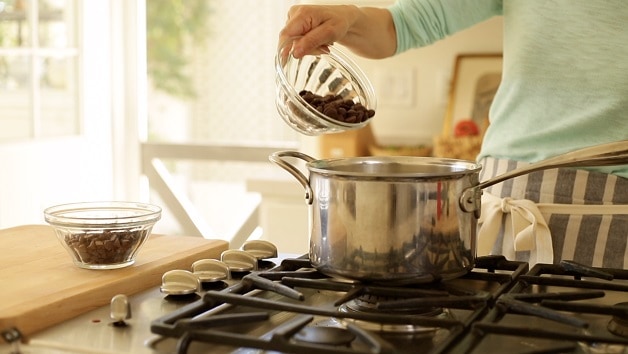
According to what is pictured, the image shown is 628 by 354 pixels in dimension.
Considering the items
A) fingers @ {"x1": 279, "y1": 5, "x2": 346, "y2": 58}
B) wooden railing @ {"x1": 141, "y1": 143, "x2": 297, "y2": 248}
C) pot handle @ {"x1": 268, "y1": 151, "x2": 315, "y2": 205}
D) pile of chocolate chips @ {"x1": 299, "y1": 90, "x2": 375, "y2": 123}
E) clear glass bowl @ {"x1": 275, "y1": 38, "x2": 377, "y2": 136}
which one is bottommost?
wooden railing @ {"x1": 141, "y1": 143, "x2": 297, "y2": 248}


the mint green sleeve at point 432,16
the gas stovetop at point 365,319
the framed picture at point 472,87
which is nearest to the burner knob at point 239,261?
the gas stovetop at point 365,319

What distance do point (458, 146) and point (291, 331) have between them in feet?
5.19

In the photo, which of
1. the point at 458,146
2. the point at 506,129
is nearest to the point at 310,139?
the point at 458,146

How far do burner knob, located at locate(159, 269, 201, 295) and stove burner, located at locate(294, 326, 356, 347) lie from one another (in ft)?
0.54

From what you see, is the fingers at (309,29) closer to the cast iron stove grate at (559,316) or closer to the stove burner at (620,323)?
the cast iron stove grate at (559,316)

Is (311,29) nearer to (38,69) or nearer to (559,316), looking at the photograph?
(559,316)

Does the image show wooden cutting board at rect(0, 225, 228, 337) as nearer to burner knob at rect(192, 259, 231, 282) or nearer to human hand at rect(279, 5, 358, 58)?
burner knob at rect(192, 259, 231, 282)

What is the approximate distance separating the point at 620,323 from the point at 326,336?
0.85 ft

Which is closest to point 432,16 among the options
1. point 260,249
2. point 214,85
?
point 260,249

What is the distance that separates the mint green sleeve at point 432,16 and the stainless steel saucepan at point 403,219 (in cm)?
49

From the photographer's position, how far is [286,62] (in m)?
1.12

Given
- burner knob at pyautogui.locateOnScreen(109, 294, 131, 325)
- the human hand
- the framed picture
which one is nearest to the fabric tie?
the human hand

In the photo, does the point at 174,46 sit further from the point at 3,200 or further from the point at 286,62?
the point at 286,62

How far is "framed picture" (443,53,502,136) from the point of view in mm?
2441
